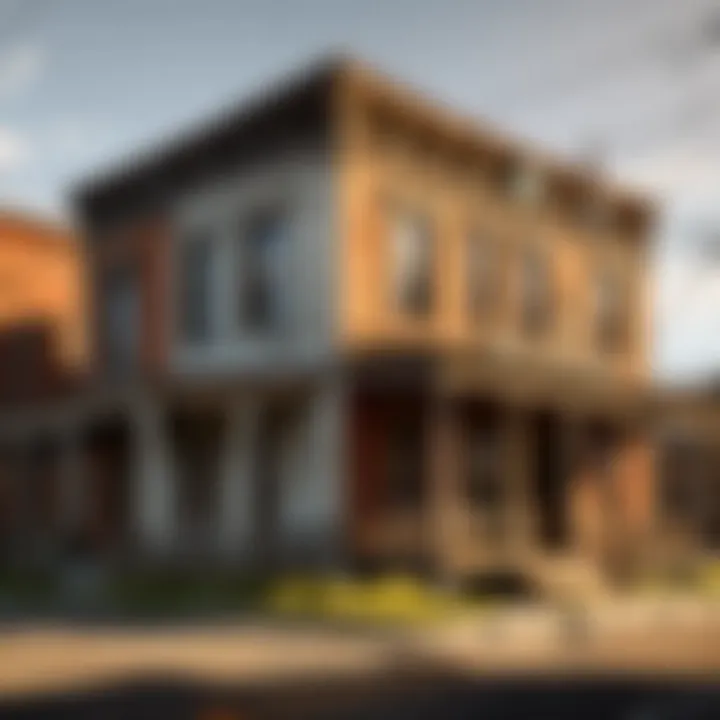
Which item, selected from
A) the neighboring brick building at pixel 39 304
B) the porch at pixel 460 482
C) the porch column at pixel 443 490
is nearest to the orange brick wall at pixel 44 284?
the neighboring brick building at pixel 39 304

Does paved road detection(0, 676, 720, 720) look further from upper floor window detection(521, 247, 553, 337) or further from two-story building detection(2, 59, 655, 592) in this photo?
upper floor window detection(521, 247, 553, 337)

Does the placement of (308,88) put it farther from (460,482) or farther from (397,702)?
(460,482)

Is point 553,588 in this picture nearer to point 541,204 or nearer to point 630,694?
point 630,694

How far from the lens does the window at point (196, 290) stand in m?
7.70

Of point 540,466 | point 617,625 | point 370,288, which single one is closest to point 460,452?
point 540,466

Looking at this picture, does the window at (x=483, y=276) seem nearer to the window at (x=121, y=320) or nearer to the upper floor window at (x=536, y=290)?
the upper floor window at (x=536, y=290)

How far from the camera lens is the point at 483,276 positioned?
7156mm

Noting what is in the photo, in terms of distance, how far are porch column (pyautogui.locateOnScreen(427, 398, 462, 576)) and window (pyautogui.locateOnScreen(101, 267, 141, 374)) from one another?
3397mm

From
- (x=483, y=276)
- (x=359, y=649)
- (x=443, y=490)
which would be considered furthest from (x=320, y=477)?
(x=483, y=276)

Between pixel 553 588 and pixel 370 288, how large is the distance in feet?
8.33

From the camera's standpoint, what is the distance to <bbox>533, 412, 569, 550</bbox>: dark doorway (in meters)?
6.98

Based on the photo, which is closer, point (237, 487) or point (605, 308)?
point (605, 308)

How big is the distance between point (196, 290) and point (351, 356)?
1451mm

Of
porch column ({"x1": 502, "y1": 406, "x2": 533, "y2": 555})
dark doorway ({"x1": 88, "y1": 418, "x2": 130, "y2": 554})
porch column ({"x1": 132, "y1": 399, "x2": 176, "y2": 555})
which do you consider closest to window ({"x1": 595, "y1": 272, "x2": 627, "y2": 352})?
porch column ({"x1": 132, "y1": 399, "x2": 176, "y2": 555})
